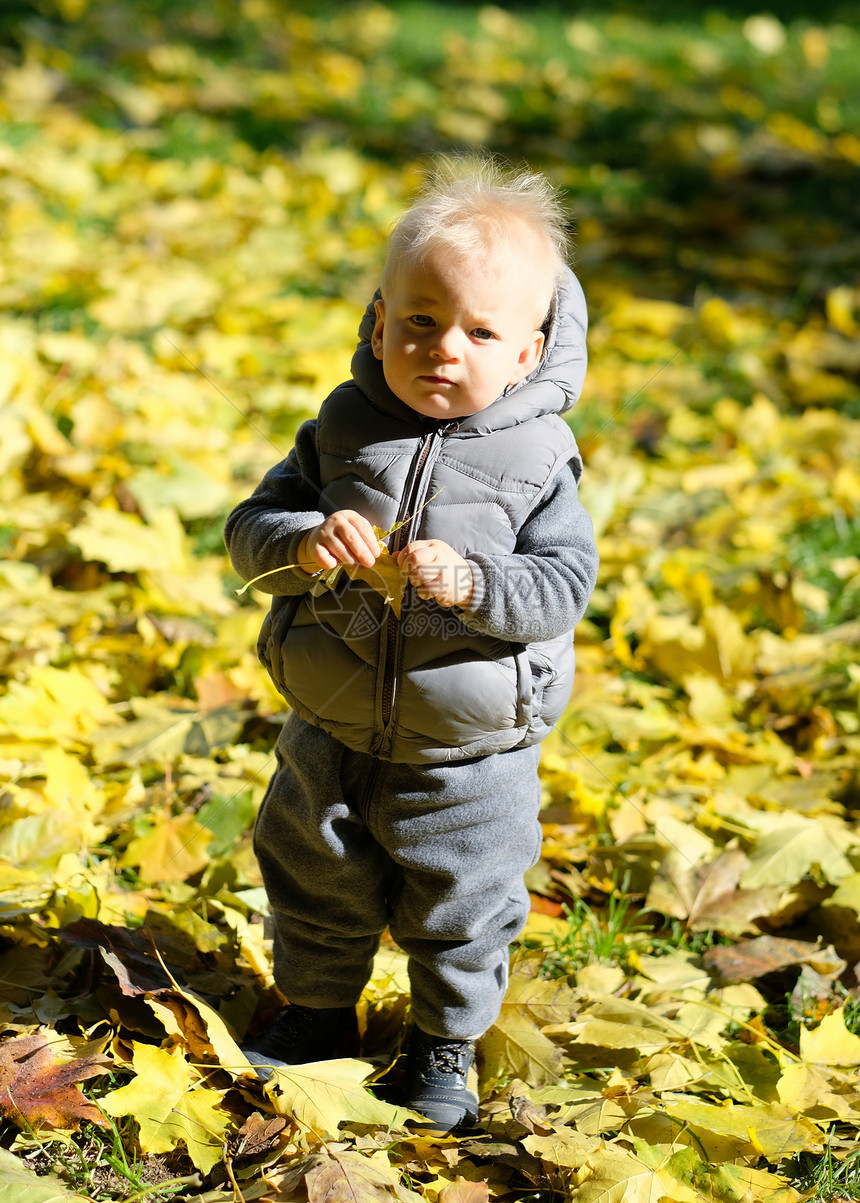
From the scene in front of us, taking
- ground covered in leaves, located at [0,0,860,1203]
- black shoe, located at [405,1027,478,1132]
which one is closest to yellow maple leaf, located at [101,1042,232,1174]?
ground covered in leaves, located at [0,0,860,1203]

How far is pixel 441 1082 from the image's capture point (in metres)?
1.78

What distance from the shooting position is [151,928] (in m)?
1.99

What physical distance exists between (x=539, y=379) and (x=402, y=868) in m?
0.75

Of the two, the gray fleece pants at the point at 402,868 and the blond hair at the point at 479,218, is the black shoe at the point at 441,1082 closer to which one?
the gray fleece pants at the point at 402,868

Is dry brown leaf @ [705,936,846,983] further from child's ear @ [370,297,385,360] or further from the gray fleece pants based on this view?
child's ear @ [370,297,385,360]

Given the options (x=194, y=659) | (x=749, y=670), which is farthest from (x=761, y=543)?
(x=194, y=659)

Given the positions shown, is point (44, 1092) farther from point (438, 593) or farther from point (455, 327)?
point (455, 327)

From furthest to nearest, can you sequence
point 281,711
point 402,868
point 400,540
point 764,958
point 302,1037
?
point 281,711, point 764,958, point 302,1037, point 402,868, point 400,540

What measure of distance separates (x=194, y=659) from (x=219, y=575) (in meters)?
0.45

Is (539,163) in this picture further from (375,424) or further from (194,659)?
(375,424)

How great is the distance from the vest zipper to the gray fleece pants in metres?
0.11

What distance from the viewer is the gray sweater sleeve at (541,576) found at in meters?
1.46

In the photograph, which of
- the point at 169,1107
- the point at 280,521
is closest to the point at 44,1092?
the point at 169,1107

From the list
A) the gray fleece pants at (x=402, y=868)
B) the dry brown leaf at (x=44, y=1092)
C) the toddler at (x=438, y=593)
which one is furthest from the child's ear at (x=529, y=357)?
the dry brown leaf at (x=44, y=1092)
